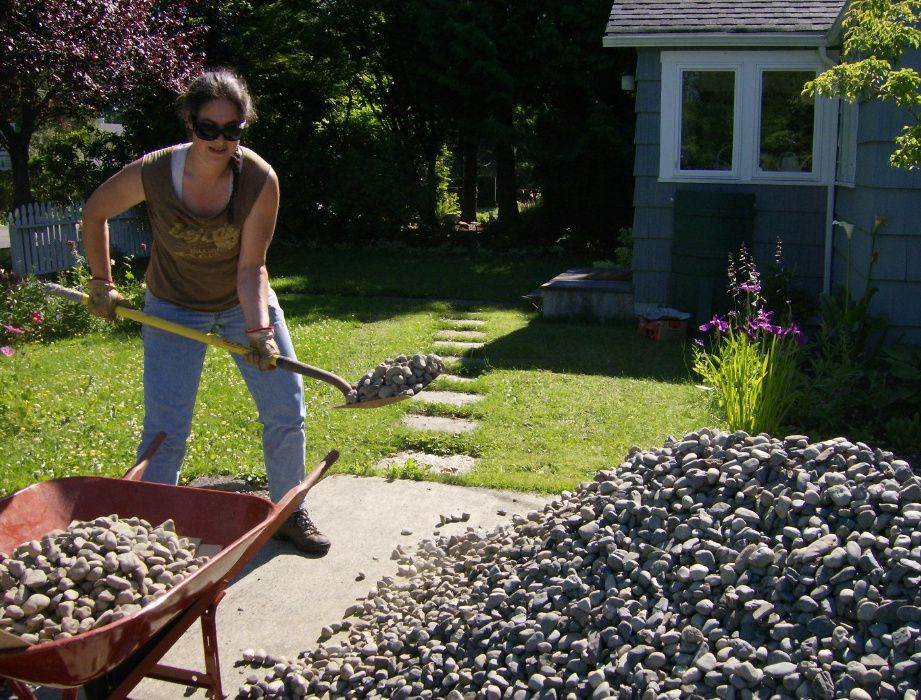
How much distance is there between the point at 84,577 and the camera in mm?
2736

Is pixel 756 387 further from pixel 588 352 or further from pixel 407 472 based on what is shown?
pixel 588 352

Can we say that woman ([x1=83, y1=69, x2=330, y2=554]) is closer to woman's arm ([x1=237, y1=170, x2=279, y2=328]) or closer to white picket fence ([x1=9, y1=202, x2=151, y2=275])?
woman's arm ([x1=237, y1=170, x2=279, y2=328])

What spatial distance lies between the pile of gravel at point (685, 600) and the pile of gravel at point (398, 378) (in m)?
0.85

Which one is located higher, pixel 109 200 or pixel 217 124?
pixel 217 124

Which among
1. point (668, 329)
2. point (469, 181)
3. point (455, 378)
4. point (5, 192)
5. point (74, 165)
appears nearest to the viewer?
point (455, 378)

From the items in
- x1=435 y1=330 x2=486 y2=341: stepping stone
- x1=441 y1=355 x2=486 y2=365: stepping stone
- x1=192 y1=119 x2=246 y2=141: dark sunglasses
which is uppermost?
x1=192 y1=119 x2=246 y2=141: dark sunglasses

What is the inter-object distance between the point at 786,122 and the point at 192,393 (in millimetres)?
6929

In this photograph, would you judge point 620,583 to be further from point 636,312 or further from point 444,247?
point 444,247

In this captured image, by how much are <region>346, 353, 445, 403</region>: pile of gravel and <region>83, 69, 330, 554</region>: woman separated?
318 millimetres

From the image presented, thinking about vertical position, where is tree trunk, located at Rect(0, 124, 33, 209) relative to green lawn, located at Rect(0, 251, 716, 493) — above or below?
above

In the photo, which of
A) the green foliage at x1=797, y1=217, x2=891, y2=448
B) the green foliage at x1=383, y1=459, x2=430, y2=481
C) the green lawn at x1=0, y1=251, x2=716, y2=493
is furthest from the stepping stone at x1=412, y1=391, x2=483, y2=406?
the green foliage at x1=797, y1=217, x2=891, y2=448

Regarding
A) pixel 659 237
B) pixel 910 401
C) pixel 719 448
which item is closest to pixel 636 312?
pixel 659 237

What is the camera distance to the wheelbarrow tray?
2.42 meters

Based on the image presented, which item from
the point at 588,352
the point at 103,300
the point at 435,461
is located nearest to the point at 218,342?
the point at 103,300
